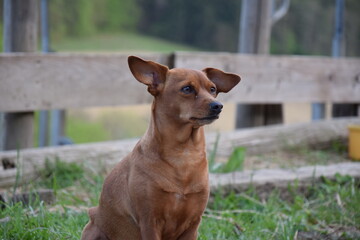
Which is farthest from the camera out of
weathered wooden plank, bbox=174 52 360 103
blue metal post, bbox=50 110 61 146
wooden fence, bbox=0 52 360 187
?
blue metal post, bbox=50 110 61 146

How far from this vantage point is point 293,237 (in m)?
3.29

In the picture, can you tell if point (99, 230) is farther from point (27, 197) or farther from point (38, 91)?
point (38, 91)

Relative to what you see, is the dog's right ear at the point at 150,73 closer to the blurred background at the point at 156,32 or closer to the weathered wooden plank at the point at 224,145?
the weathered wooden plank at the point at 224,145

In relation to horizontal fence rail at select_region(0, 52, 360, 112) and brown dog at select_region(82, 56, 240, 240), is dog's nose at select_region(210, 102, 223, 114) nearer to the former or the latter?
brown dog at select_region(82, 56, 240, 240)

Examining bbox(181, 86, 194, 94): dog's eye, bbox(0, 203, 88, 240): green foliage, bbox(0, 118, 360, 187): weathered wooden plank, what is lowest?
bbox(0, 203, 88, 240): green foliage

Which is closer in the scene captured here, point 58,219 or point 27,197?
point 58,219

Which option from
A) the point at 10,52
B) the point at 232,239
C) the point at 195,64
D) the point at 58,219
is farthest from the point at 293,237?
the point at 10,52

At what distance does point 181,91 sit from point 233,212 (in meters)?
1.65

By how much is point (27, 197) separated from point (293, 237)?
1.86m

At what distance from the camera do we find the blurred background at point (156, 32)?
7.62 m

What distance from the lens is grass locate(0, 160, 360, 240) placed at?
3223 mm

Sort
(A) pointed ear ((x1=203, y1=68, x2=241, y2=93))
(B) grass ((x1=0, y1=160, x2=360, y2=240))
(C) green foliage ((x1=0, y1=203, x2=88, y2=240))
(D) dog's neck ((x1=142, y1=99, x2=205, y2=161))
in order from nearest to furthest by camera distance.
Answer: (D) dog's neck ((x1=142, y1=99, x2=205, y2=161)), (A) pointed ear ((x1=203, y1=68, x2=241, y2=93)), (C) green foliage ((x1=0, y1=203, x2=88, y2=240)), (B) grass ((x1=0, y1=160, x2=360, y2=240))

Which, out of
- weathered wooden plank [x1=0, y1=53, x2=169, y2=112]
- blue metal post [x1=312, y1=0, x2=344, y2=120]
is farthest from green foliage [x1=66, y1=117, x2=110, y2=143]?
blue metal post [x1=312, y1=0, x2=344, y2=120]

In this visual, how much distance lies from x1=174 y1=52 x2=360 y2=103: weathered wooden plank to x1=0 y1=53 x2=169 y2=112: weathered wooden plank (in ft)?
1.92
